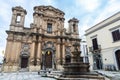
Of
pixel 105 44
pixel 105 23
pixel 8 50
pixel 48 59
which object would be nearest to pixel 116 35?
pixel 105 44

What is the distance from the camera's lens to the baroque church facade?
638 inches

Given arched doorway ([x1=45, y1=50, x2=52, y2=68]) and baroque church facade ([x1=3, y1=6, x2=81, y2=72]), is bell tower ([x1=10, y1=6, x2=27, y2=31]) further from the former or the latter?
arched doorway ([x1=45, y1=50, x2=52, y2=68])

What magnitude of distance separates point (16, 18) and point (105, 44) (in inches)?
594

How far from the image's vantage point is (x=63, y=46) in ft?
63.0

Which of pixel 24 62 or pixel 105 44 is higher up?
pixel 105 44

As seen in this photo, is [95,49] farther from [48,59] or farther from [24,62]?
[24,62]

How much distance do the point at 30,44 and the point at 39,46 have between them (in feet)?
5.25

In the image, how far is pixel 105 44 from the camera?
14.3m

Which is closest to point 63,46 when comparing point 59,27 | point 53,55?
point 53,55

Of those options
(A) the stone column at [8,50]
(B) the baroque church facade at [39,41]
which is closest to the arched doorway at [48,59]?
(B) the baroque church facade at [39,41]

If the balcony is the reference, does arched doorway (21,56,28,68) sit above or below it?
below

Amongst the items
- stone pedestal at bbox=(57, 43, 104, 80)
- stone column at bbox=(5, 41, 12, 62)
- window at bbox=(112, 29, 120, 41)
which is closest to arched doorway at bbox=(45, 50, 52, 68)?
stone column at bbox=(5, 41, 12, 62)

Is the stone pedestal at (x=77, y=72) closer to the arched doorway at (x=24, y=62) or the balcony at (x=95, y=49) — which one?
the balcony at (x=95, y=49)

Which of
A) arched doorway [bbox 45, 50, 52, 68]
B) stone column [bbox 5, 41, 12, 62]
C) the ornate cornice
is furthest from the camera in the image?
arched doorway [bbox 45, 50, 52, 68]
